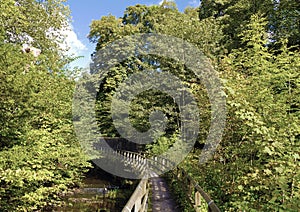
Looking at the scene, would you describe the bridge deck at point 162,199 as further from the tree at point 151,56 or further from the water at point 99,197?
the tree at point 151,56

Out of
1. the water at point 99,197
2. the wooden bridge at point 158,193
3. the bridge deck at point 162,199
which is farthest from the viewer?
the water at point 99,197

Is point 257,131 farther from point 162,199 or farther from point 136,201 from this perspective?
point 162,199

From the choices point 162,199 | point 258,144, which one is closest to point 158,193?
point 162,199

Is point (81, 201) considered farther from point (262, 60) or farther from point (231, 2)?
point (231, 2)

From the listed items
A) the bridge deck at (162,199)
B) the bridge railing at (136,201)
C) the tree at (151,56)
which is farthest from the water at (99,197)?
the bridge railing at (136,201)

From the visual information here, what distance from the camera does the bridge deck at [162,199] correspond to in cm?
696

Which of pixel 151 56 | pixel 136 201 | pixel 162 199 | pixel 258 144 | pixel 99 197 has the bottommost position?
pixel 99 197

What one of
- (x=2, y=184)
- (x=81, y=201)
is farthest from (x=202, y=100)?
(x=81, y=201)

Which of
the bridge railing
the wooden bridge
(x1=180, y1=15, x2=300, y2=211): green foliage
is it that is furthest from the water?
(x1=180, y1=15, x2=300, y2=211): green foliage

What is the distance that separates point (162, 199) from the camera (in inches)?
318

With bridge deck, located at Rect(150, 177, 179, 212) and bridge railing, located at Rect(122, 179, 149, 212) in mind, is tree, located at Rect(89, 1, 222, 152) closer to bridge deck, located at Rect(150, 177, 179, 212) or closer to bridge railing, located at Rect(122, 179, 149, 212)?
bridge deck, located at Rect(150, 177, 179, 212)

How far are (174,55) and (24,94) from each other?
570 inches

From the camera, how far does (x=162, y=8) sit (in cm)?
2827

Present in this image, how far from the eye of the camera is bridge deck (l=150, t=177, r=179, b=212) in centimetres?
696
